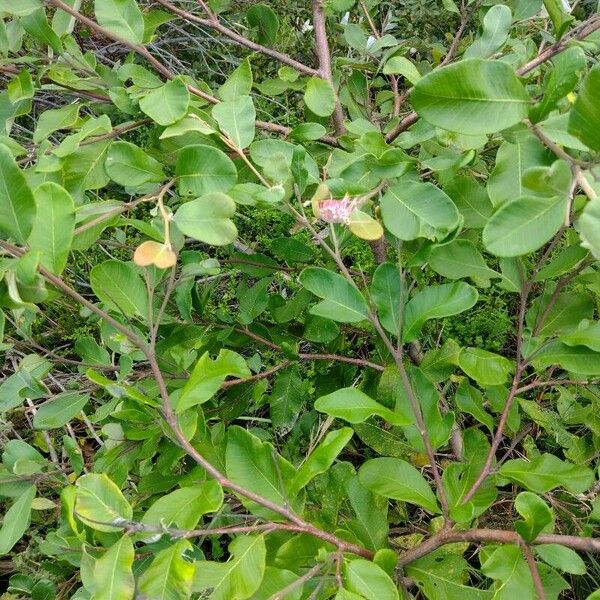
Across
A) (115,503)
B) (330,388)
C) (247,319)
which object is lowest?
(330,388)

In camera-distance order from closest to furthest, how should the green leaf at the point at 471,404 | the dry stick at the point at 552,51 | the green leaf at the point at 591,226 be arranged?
the green leaf at the point at 591,226, the dry stick at the point at 552,51, the green leaf at the point at 471,404

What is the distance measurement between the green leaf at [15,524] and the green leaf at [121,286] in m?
0.36

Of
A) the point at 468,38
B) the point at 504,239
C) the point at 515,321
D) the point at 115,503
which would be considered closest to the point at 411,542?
the point at 515,321

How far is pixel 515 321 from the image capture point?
1864mm

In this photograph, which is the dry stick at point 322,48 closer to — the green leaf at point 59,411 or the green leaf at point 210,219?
the green leaf at point 210,219

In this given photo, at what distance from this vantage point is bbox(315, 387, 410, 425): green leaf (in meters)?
0.77

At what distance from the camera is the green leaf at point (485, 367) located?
0.84 metres

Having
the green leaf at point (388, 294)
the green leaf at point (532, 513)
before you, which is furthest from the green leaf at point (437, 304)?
the green leaf at point (532, 513)

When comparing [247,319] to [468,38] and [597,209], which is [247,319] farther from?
[468,38]

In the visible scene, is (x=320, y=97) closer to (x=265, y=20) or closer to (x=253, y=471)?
(x=265, y=20)

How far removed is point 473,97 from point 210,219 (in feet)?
1.01

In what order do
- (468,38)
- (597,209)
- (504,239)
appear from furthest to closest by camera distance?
(468,38), (504,239), (597,209)

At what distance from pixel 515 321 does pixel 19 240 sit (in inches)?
60.8

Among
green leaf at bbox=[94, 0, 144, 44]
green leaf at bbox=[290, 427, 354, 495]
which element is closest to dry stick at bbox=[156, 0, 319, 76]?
green leaf at bbox=[94, 0, 144, 44]
